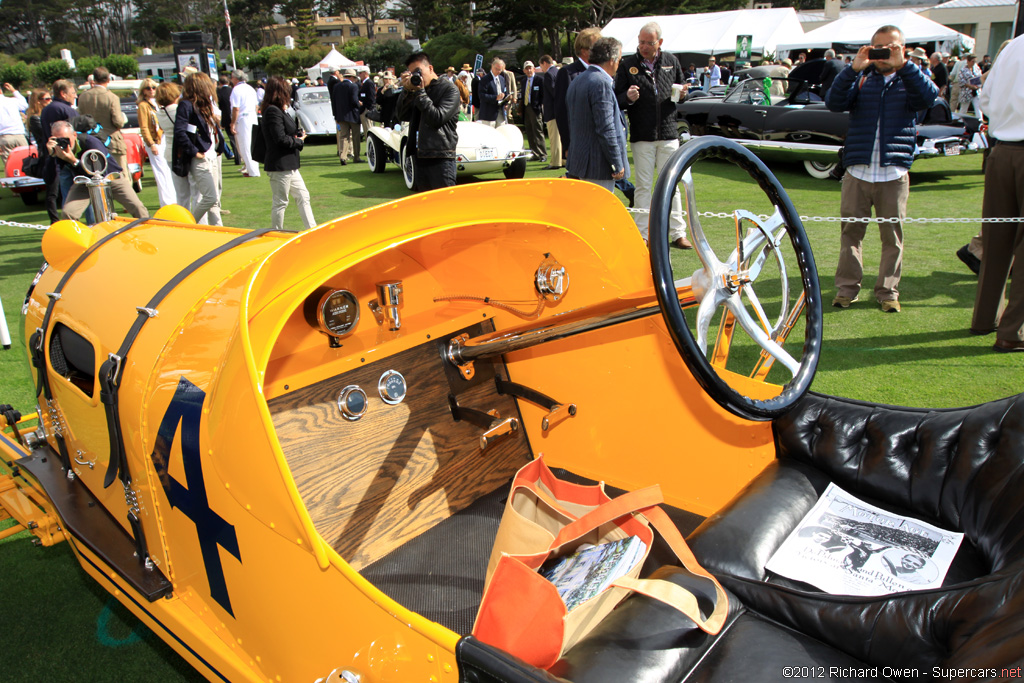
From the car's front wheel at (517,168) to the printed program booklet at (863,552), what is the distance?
962 centimetres

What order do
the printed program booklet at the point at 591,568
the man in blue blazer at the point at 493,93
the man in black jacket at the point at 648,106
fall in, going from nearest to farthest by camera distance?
1. the printed program booklet at the point at 591,568
2. the man in black jacket at the point at 648,106
3. the man in blue blazer at the point at 493,93

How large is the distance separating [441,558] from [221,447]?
132 centimetres

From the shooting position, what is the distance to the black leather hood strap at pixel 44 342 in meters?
2.60

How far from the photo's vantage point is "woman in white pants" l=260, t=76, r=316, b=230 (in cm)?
Answer: 681

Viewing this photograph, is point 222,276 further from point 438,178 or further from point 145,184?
point 145,184

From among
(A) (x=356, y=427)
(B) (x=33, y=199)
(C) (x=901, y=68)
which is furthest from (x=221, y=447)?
(B) (x=33, y=199)

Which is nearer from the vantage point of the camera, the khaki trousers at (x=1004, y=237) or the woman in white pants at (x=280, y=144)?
the khaki trousers at (x=1004, y=237)

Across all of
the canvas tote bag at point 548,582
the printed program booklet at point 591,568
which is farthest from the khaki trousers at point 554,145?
the printed program booklet at point 591,568

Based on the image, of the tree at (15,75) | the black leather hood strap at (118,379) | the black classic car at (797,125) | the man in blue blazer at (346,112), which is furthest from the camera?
the tree at (15,75)

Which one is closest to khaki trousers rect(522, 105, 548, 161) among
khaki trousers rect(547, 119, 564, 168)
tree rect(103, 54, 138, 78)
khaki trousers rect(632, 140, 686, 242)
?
khaki trousers rect(547, 119, 564, 168)

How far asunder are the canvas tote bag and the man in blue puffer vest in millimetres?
4127

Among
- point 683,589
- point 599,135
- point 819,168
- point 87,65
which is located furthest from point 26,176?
point 87,65

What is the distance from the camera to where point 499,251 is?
262 centimetres

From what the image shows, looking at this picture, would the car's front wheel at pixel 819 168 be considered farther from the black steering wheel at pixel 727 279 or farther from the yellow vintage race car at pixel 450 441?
the black steering wheel at pixel 727 279
